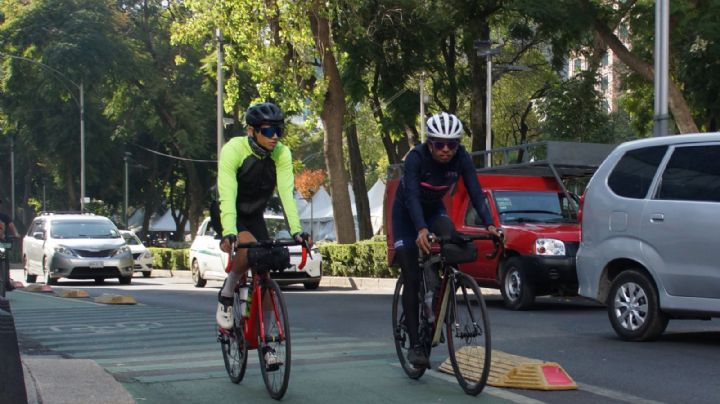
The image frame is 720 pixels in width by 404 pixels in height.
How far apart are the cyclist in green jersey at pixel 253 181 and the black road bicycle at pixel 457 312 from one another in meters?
0.93

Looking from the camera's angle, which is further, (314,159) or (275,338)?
(314,159)

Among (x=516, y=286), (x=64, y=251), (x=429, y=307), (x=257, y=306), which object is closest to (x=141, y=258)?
(x=64, y=251)

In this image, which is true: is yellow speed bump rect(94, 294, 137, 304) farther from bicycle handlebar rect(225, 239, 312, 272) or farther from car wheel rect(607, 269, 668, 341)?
bicycle handlebar rect(225, 239, 312, 272)

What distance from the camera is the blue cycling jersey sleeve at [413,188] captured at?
723cm

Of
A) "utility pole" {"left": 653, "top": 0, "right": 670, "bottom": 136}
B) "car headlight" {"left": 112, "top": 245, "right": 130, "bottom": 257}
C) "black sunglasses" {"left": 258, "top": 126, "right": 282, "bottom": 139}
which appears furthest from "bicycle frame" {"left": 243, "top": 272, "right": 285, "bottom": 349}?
"car headlight" {"left": 112, "top": 245, "right": 130, "bottom": 257}

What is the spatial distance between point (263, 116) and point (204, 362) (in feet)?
8.84

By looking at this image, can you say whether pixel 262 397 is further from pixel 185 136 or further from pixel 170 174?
pixel 170 174

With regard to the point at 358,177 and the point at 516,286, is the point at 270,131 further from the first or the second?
the point at 358,177

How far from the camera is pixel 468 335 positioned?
7.14 metres

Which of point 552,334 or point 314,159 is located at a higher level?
point 314,159

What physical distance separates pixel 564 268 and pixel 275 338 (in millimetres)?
7957

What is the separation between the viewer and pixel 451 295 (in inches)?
287

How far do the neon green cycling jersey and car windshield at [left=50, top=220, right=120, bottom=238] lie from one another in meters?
19.3

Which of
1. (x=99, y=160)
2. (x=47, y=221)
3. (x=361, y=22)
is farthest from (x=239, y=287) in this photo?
(x=99, y=160)
